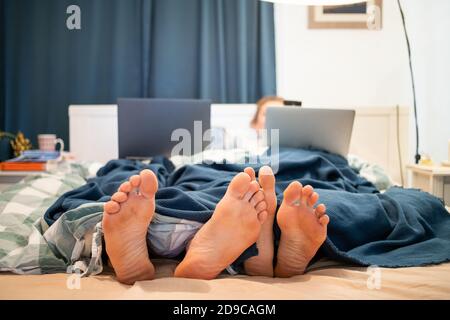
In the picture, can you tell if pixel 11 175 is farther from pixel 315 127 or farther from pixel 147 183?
pixel 147 183

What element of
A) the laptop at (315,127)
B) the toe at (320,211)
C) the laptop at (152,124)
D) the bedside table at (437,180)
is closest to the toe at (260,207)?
the toe at (320,211)

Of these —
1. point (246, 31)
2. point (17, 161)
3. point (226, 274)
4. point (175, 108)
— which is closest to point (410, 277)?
point (226, 274)

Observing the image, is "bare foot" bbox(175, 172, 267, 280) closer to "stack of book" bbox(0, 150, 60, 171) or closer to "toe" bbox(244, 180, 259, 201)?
"toe" bbox(244, 180, 259, 201)

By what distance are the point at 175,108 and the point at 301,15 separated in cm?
142

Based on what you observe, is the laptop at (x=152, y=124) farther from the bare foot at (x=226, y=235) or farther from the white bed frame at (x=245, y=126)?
the bare foot at (x=226, y=235)

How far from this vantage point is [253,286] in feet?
2.40

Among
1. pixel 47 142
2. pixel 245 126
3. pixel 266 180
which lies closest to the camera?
pixel 266 180

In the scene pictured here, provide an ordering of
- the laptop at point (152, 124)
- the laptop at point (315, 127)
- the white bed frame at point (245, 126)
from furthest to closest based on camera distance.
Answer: the white bed frame at point (245, 126), the laptop at point (152, 124), the laptop at point (315, 127)

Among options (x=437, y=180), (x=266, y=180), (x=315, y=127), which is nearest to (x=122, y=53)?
(x=315, y=127)

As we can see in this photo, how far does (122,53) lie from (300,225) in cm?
224

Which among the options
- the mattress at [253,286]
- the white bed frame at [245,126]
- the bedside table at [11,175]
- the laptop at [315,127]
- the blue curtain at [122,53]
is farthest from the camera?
the blue curtain at [122,53]

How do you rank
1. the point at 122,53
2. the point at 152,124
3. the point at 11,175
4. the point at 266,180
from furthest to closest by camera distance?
the point at 122,53 → the point at 11,175 → the point at 152,124 → the point at 266,180

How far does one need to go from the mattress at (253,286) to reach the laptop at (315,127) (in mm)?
740

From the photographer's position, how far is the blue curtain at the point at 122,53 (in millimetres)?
2674
